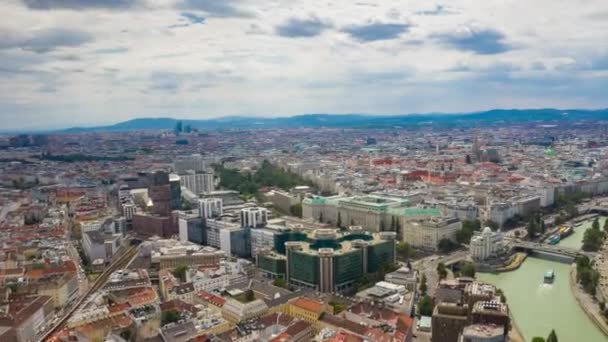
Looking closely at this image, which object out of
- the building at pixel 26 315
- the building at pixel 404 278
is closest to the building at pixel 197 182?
the building at pixel 26 315

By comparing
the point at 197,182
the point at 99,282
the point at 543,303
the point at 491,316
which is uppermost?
the point at 491,316

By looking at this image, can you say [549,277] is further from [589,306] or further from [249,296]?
[249,296]

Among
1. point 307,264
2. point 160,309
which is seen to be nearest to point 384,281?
point 307,264

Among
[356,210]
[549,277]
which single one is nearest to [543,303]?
[549,277]

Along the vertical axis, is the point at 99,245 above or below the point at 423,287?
above

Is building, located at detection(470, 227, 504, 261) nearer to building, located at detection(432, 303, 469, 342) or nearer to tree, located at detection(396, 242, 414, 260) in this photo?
tree, located at detection(396, 242, 414, 260)

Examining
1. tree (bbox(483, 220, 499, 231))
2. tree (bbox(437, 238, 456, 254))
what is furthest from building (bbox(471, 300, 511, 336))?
tree (bbox(483, 220, 499, 231))

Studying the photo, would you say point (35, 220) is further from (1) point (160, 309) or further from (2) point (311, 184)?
(2) point (311, 184)

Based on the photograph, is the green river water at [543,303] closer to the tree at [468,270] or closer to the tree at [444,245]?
the tree at [468,270]
